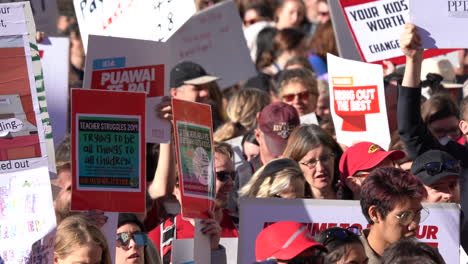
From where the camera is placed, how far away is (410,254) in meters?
4.84

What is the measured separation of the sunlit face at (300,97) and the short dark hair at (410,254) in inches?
161

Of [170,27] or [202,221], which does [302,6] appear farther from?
[202,221]

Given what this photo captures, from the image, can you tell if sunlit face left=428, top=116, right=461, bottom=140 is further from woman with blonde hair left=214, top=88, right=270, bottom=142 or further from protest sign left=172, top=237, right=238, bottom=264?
protest sign left=172, top=237, right=238, bottom=264

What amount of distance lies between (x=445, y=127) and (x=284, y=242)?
3.13 m

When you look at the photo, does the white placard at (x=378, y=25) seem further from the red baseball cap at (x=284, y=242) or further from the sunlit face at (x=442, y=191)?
the red baseball cap at (x=284, y=242)

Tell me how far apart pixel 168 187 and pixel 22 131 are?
1547mm

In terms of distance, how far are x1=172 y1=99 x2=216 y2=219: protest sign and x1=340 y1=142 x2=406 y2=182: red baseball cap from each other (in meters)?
1.04

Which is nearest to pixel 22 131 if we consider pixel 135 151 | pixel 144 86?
pixel 135 151

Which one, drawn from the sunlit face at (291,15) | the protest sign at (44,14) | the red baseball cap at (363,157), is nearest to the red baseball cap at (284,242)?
the red baseball cap at (363,157)

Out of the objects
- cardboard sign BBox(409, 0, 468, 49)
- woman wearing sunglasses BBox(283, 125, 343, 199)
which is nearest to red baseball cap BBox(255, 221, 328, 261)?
cardboard sign BBox(409, 0, 468, 49)

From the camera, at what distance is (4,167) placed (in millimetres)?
5582

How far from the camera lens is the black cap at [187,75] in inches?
357

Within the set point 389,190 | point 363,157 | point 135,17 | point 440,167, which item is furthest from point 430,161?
point 135,17

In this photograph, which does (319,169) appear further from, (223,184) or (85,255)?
(85,255)
